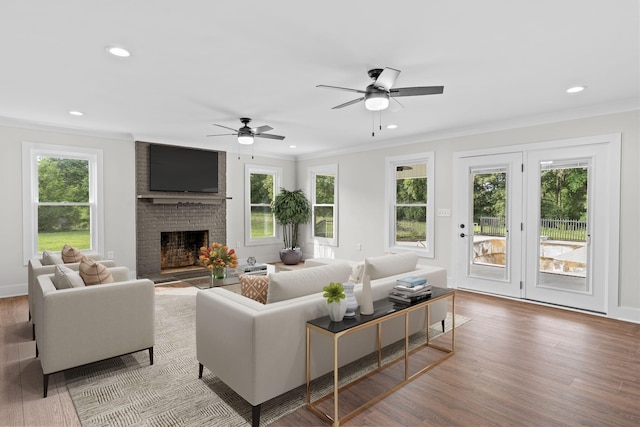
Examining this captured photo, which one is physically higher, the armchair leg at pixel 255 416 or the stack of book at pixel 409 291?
the stack of book at pixel 409 291

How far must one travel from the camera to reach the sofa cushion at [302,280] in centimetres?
233

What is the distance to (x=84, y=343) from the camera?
2.55 meters

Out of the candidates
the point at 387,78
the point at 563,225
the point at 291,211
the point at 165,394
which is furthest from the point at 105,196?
the point at 563,225

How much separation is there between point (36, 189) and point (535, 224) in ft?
23.0

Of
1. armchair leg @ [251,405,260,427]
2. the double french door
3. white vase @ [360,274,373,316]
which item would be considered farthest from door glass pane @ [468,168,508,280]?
armchair leg @ [251,405,260,427]

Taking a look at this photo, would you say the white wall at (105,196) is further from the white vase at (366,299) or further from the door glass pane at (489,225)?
the door glass pane at (489,225)

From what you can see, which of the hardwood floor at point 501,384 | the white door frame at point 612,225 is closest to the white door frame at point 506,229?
the white door frame at point 612,225

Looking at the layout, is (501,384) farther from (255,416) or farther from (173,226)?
(173,226)

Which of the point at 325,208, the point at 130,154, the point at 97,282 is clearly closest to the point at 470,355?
the point at 97,282

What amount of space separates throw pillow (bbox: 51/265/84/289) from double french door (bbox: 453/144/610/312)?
15.8 ft

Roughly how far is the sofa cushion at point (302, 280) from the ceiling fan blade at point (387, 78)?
166 cm

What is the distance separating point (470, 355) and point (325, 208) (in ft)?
16.7

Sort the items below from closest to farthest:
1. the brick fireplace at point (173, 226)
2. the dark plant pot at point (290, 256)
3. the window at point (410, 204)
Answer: the window at point (410, 204), the brick fireplace at point (173, 226), the dark plant pot at point (290, 256)

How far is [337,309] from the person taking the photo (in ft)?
7.18
